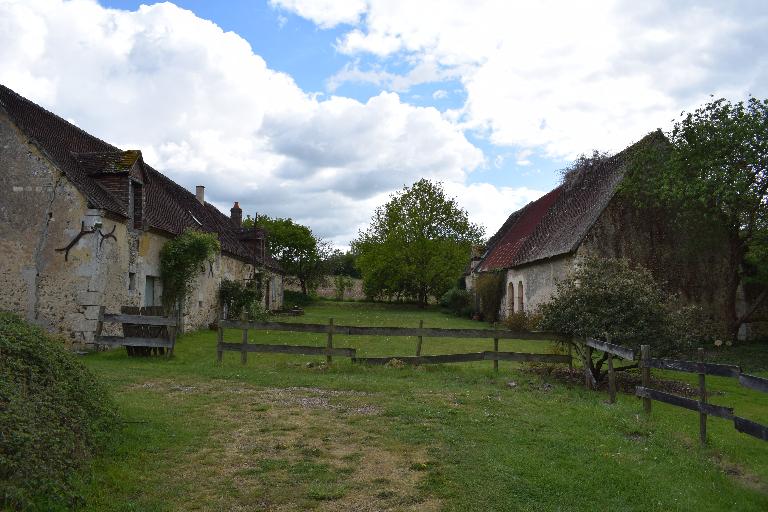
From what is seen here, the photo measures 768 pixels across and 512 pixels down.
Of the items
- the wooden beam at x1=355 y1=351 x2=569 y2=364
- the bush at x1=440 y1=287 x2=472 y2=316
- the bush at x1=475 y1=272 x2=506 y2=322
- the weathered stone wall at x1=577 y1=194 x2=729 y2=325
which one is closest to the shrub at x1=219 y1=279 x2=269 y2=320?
the bush at x1=475 y1=272 x2=506 y2=322

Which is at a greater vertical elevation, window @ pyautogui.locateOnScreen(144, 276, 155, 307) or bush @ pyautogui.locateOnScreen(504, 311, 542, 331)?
window @ pyautogui.locateOnScreen(144, 276, 155, 307)

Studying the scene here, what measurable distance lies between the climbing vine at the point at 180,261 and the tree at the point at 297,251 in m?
31.4

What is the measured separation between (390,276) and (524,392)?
35576 millimetres

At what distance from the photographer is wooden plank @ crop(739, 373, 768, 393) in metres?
5.75

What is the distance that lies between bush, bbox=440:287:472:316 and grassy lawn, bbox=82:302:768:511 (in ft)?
89.6

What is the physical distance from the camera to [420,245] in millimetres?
44812

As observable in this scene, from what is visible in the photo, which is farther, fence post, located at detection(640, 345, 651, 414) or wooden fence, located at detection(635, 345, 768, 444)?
fence post, located at detection(640, 345, 651, 414)

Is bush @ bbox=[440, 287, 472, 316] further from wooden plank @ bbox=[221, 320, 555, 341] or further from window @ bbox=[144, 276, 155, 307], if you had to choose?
wooden plank @ bbox=[221, 320, 555, 341]

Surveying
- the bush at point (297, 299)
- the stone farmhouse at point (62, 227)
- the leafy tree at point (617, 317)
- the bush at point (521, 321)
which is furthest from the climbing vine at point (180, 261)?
the bush at point (297, 299)

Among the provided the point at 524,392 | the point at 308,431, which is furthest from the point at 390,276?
Answer: the point at 308,431

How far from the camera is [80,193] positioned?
15125mm

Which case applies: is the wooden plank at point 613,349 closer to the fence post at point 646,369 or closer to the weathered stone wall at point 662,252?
the fence post at point 646,369

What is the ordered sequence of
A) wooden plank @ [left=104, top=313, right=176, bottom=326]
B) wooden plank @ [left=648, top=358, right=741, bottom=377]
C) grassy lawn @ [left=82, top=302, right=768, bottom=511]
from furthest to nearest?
wooden plank @ [left=104, top=313, right=176, bottom=326] < wooden plank @ [left=648, top=358, right=741, bottom=377] < grassy lawn @ [left=82, top=302, right=768, bottom=511]

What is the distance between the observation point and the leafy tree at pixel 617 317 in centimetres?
1131
